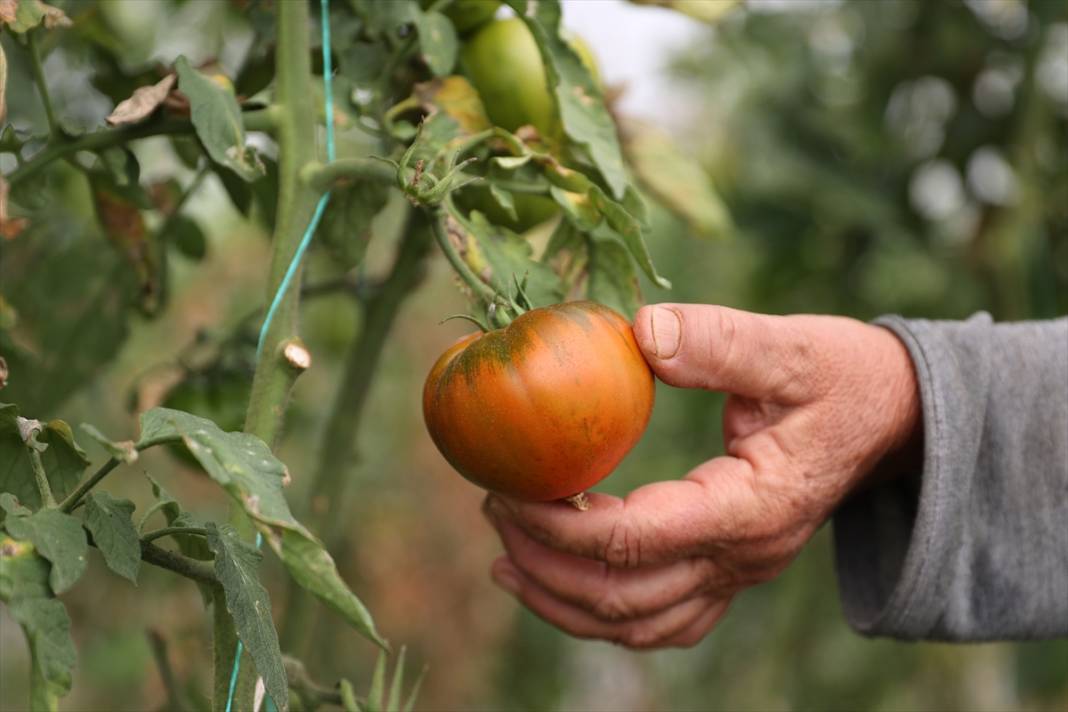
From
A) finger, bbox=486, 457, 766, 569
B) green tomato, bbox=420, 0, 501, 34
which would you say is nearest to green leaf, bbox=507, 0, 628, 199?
green tomato, bbox=420, 0, 501, 34

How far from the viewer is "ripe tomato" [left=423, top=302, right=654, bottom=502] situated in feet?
2.26

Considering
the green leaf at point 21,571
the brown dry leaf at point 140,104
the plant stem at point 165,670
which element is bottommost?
the plant stem at point 165,670

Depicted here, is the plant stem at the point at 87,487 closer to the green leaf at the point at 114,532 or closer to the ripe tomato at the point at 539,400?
the green leaf at the point at 114,532

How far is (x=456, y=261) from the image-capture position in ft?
2.35

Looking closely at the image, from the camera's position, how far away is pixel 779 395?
890 mm

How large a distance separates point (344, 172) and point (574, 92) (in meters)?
0.18

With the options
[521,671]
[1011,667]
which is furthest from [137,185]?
[521,671]

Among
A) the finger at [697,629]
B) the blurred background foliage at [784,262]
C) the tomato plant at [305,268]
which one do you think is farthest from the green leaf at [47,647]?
the blurred background foliage at [784,262]

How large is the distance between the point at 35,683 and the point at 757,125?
1681 mm

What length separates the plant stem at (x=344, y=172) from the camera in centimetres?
72

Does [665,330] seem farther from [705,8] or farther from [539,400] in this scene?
[705,8]

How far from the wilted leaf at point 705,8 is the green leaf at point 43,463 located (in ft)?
1.92

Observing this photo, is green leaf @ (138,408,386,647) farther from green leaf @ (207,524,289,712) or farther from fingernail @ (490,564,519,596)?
fingernail @ (490,564,519,596)

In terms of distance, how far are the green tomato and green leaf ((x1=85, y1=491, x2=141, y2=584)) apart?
1.57 feet
